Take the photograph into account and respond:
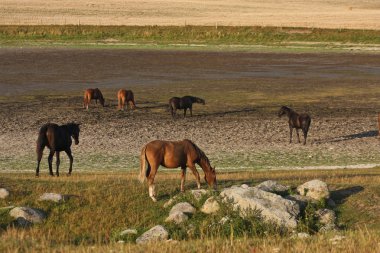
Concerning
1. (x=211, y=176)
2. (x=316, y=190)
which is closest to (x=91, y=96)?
(x=211, y=176)

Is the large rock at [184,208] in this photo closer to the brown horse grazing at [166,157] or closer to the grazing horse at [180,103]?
the brown horse grazing at [166,157]

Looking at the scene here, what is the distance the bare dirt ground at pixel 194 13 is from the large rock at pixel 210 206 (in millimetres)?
82774

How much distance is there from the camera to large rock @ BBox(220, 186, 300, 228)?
1742 cm

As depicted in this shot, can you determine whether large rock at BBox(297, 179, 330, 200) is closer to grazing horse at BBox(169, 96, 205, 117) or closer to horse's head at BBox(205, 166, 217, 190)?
horse's head at BBox(205, 166, 217, 190)

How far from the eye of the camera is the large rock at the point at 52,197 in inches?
762

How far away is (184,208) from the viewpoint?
1845 cm

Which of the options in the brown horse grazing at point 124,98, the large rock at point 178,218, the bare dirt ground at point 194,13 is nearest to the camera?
the large rock at point 178,218

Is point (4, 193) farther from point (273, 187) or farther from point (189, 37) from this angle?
point (189, 37)

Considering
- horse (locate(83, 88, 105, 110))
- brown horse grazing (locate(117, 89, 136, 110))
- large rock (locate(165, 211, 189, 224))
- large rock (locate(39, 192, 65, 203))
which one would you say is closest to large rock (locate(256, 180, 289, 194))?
large rock (locate(165, 211, 189, 224))

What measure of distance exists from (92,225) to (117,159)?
11685mm

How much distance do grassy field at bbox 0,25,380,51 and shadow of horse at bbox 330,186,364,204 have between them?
58.8 m

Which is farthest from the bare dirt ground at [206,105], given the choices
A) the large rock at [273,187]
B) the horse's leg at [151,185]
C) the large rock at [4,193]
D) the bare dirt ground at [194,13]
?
the bare dirt ground at [194,13]

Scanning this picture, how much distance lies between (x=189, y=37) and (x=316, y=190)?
68217 millimetres

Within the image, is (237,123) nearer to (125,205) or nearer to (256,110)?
(256,110)
